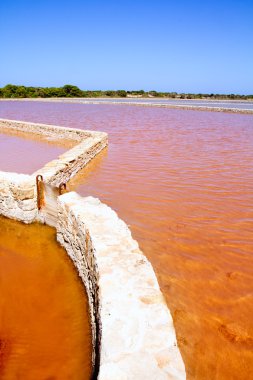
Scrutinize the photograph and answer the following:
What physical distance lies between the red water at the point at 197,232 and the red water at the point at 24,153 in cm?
161

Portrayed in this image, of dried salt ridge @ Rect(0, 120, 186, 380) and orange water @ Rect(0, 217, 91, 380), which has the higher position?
dried salt ridge @ Rect(0, 120, 186, 380)

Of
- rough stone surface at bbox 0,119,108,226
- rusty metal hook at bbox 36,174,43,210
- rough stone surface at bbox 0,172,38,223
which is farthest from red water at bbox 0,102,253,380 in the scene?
rough stone surface at bbox 0,172,38,223

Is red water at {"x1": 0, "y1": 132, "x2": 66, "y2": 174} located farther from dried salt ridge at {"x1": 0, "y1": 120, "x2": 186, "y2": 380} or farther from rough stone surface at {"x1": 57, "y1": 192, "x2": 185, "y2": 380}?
rough stone surface at {"x1": 57, "y1": 192, "x2": 185, "y2": 380}

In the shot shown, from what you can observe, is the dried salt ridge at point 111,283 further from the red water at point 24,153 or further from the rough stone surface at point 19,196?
the red water at point 24,153

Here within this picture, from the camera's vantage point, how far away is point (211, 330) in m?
2.70

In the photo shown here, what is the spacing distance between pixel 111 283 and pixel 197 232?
2275mm

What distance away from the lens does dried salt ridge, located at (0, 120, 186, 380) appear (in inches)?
69.6

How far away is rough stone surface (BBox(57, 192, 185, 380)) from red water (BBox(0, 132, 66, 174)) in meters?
4.66

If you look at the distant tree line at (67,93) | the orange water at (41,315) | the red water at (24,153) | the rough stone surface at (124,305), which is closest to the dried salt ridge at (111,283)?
the rough stone surface at (124,305)

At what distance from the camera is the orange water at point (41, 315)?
7.99 feet

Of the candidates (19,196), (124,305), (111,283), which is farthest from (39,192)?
(124,305)

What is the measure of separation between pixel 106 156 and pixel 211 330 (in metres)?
7.32

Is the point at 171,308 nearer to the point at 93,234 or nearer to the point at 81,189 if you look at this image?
the point at 93,234

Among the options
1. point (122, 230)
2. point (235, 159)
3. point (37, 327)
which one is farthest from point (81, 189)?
point (235, 159)
